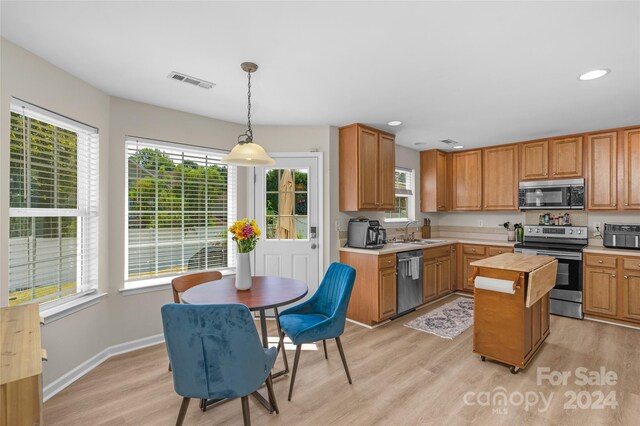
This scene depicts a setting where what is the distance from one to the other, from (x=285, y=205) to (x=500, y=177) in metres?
3.46

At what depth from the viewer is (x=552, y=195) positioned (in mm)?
4559

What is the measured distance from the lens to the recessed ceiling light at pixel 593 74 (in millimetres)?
2508

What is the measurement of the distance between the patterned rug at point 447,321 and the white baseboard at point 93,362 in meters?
2.88

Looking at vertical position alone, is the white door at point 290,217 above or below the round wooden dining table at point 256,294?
above

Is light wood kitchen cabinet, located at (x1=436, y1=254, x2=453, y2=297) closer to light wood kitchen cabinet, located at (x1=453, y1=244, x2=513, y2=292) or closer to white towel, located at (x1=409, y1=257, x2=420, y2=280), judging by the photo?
light wood kitchen cabinet, located at (x1=453, y1=244, x2=513, y2=292)

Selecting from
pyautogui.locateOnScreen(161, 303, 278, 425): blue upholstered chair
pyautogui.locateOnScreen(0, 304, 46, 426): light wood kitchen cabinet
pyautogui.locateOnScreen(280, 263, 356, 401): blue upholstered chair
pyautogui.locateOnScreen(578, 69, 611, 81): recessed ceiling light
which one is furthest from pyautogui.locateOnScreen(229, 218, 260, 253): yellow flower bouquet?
pyautogui.locateOnScreen(578, 69, 611, 81): recessed ceiling light

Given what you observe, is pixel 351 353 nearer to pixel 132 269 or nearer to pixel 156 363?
pixel 156 363

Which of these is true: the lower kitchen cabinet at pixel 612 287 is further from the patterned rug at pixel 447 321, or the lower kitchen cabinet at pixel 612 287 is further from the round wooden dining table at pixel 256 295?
the round wooden dining table at pixel 256 295

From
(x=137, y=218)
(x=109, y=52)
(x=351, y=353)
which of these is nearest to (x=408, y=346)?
(x=351, y=353)

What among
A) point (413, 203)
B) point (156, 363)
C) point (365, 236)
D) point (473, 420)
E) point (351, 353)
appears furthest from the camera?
point (413, 203)

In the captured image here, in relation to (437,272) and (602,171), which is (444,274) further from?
(602,171)

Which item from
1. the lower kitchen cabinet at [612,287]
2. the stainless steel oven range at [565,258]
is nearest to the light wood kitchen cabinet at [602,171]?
the stainless steel oven range at [565,258]

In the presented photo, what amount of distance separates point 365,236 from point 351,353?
141cm

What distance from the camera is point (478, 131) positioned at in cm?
434
